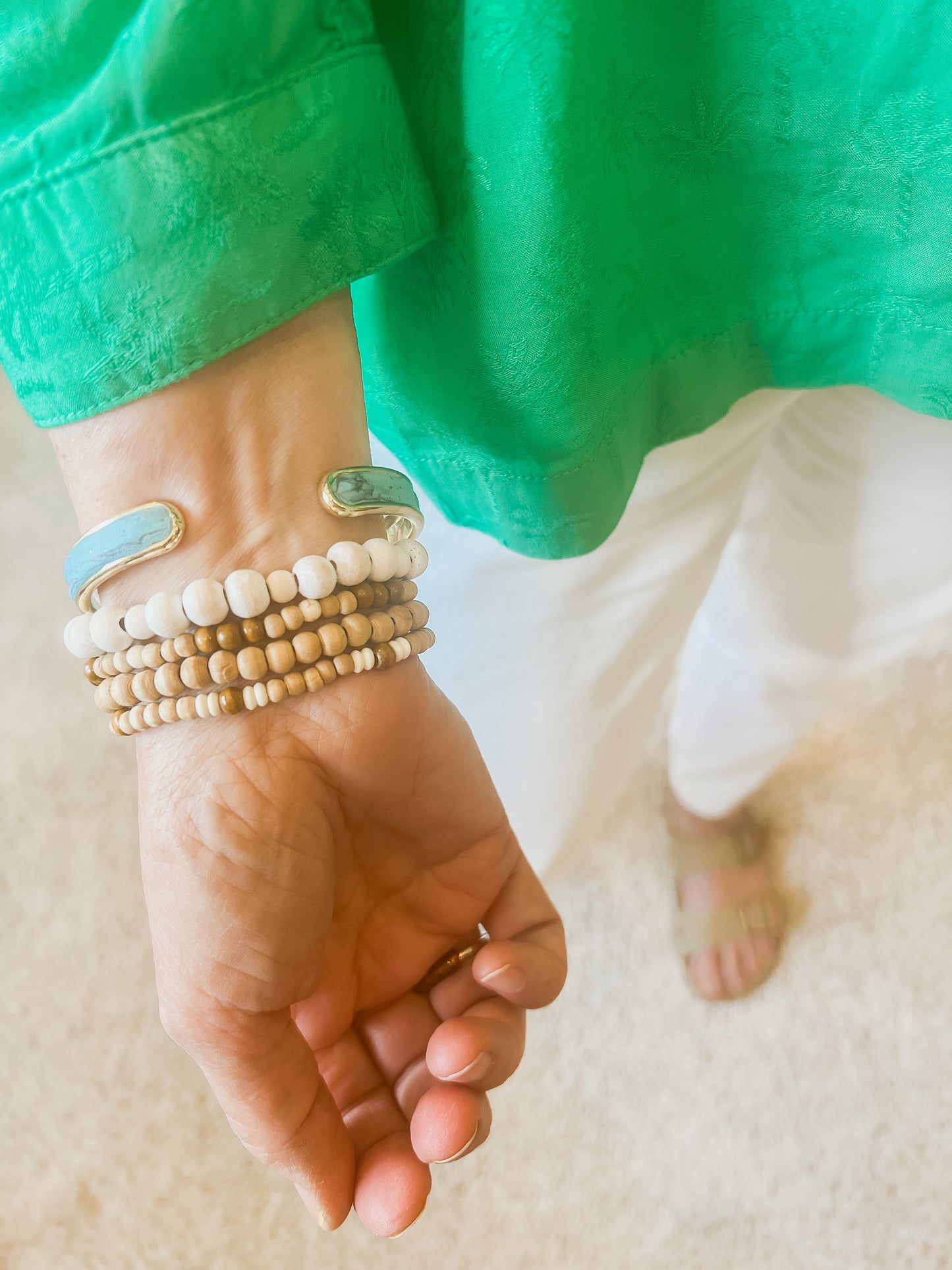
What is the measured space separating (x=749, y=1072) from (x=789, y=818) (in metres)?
0.32

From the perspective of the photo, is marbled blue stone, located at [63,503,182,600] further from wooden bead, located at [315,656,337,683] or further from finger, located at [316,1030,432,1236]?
finger, located at [316,1030,432,1236]

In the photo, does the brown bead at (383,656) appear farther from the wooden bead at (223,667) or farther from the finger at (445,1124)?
the finger at (445,1124)

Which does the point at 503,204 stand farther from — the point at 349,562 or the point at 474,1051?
the point at 474,1051

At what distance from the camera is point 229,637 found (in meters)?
0.37

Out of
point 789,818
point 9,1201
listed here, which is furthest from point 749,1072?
point 9,1201

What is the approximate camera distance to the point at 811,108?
37 cm

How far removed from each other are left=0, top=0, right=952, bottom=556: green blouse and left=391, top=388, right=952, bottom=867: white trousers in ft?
0.38

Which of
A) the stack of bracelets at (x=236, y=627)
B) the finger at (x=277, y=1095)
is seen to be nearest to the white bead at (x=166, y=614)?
the stack of bracelets at (x=236, y=627)

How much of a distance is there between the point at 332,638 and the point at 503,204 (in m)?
0.19

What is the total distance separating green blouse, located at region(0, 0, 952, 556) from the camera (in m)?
0.30

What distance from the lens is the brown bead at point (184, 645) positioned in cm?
37

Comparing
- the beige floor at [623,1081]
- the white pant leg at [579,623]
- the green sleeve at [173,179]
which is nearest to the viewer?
the green sleeve at [173,179]

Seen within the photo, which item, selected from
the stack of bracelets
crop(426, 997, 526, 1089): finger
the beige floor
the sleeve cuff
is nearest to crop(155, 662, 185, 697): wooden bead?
the stack of bracelets

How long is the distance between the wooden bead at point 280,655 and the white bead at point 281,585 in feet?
0.06
